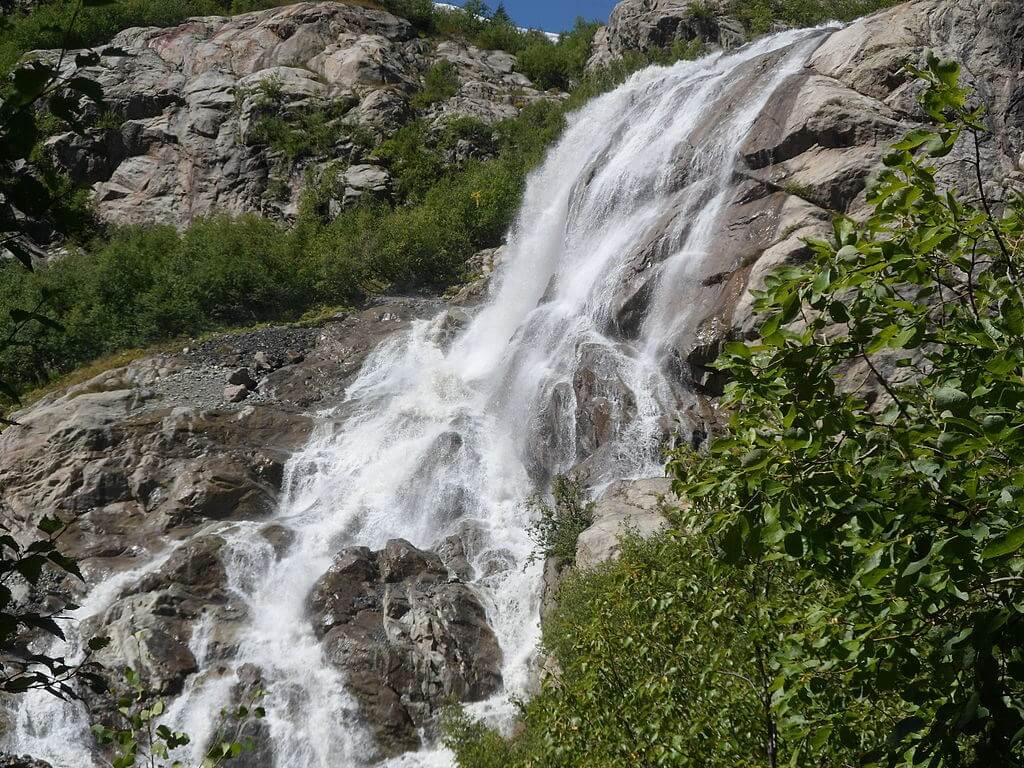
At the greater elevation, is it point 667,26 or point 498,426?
point 667,26

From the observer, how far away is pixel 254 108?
46.3 m

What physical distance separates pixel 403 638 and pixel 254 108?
131ft

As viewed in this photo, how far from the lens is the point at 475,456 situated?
21.0 meters

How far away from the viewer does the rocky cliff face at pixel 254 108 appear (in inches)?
1752

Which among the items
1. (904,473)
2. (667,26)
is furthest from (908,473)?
(667,26)

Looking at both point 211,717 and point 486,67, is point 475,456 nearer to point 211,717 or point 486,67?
point 211,717

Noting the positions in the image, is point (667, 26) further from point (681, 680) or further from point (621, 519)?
point (681, 680)

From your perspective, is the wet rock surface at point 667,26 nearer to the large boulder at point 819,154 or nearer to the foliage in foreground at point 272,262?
the foliage in foreground at point 272,262

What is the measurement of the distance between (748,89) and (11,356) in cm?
2733

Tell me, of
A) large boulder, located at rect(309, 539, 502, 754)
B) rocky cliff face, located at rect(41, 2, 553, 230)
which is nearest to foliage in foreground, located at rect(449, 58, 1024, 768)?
large boulder, located at rect(309, 539, 502, 754)

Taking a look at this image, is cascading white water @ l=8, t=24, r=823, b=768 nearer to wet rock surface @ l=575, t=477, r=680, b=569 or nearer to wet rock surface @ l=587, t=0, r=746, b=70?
wet rock surface @ l=575, t=477, r=680, b=569

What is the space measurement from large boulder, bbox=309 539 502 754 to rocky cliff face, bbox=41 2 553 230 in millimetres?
28568

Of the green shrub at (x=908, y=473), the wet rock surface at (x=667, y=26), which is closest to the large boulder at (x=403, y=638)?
the green shrub at (x=908, y=473)

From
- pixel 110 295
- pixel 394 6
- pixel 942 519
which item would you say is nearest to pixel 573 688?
pixel 942 519
